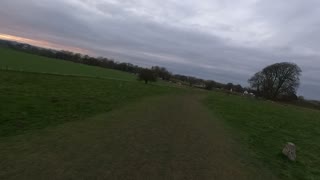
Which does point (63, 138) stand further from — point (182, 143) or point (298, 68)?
point (298, 68)

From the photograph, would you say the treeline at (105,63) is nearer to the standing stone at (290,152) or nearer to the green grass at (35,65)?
the green grass at (35,65)

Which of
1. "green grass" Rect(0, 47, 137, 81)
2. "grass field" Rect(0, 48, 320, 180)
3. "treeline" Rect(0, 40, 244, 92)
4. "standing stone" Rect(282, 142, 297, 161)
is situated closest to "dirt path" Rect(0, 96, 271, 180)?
"grass field" Rect(0, 48, 320, 180)

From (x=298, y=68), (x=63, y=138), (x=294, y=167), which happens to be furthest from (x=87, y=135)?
(x=298, y=68)

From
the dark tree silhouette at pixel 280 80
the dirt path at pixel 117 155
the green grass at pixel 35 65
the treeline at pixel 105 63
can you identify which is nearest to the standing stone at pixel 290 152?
the dirt path at pixel 117 155

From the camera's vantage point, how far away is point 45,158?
8.04 metres

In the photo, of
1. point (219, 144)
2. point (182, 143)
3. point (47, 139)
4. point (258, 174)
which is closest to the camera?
point (258, 174)

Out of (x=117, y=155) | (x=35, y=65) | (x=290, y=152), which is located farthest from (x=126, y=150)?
(x=35, y=65)

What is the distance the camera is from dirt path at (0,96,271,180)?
7.39m

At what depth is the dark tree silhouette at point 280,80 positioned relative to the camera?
79.7 metres

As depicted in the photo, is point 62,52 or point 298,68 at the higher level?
point 298,68

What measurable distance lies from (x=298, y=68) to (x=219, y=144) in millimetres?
73701

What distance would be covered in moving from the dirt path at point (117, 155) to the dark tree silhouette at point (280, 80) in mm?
71132

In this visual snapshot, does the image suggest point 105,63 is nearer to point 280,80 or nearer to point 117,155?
point 280,80

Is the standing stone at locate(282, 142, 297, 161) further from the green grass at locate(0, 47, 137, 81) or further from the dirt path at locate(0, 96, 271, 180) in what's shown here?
the green grass at locate(0, 47, 137, 81)
